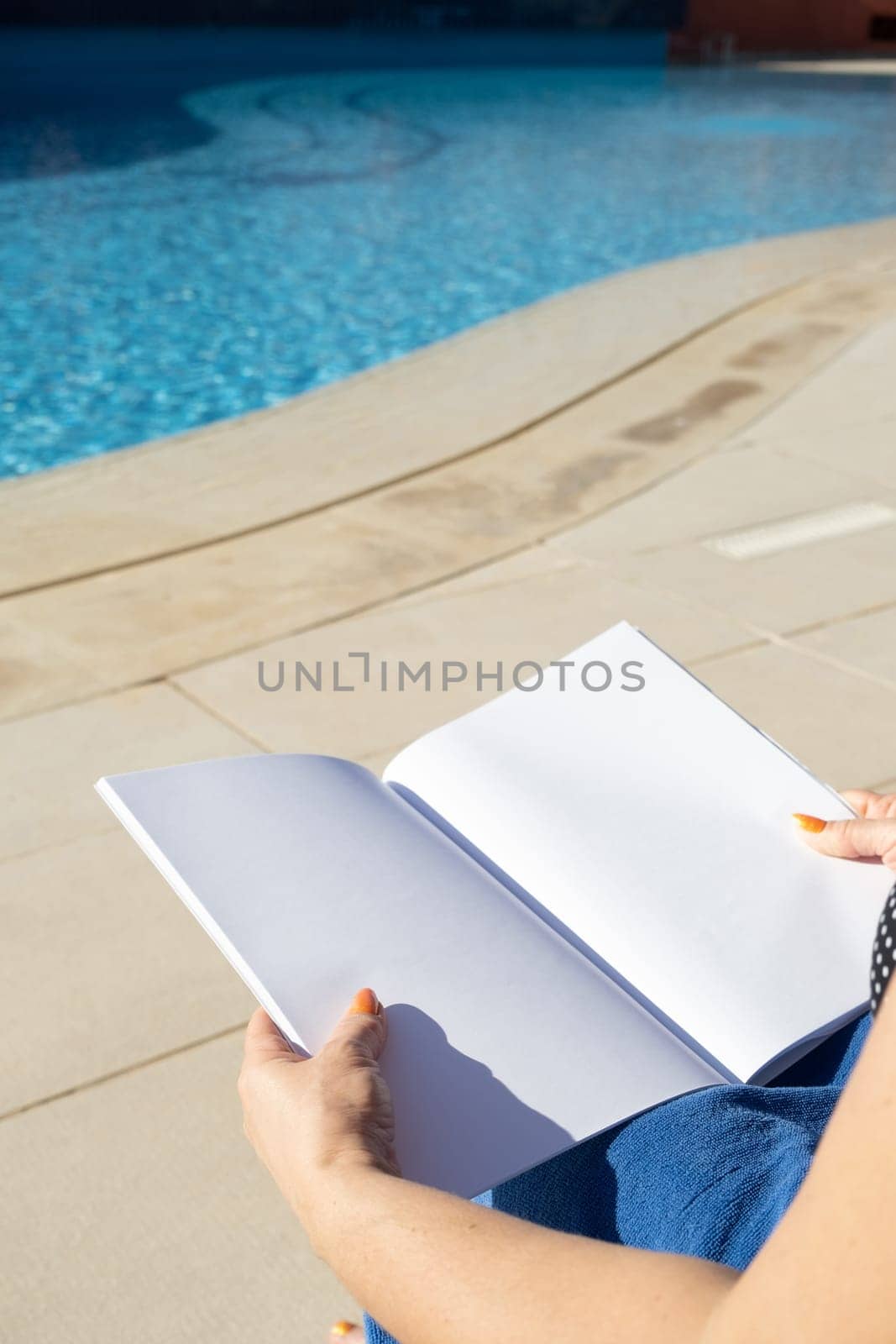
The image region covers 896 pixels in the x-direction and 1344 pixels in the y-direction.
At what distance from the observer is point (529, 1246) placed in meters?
0.90

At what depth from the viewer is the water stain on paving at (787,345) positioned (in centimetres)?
573

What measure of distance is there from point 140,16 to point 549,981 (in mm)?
24413

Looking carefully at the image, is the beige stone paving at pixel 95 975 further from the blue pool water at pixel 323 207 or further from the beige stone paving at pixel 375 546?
the blue pool water at pixel 323 207

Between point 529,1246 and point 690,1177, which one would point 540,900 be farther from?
point 529,1246

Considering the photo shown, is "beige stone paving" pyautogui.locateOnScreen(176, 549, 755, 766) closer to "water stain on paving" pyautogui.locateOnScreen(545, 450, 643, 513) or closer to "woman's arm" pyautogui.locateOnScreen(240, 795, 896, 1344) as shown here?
"water stain on paving" pyautogui.locateOnScreen(545, 450, 643, 513)

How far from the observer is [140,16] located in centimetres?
2255

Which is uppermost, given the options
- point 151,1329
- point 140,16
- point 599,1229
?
point 140,16

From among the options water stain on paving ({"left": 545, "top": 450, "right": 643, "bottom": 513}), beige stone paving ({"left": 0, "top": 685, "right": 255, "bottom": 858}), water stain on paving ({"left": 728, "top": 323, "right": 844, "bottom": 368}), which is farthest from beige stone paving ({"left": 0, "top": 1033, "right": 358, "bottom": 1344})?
water stain on paving ({"left": 728, "top": 323, "right": 844, "bottom": 368})

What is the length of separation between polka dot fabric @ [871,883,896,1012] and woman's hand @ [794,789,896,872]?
0.32 m

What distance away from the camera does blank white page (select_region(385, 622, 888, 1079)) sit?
1.30 metres

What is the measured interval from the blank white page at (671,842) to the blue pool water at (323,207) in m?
3.44

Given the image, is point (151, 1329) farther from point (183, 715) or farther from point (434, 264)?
point (434, 264)

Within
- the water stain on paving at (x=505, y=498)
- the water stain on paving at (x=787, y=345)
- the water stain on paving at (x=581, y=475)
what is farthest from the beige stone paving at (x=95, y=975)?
the water stain on paving at (x=787, y=345)

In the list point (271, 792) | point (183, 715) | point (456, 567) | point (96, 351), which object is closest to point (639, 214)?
point (96, 351)
